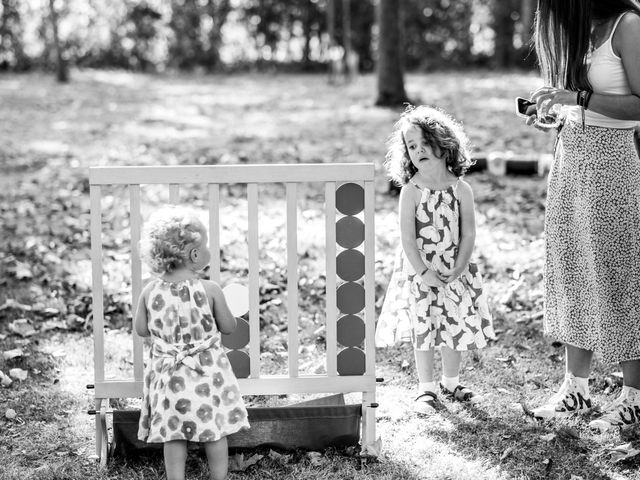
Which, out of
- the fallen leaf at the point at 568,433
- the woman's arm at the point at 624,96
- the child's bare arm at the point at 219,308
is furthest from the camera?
the fallen leaf at the point at 568,433

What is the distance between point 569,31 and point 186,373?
1.97 metres

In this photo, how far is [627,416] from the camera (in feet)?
11.7

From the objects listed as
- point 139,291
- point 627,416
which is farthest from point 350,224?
point 627,416

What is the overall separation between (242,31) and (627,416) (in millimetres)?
23767

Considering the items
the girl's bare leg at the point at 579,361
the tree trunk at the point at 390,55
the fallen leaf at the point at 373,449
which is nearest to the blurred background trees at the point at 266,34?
the tree trunk at the point at 390,55

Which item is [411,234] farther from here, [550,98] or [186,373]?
[186,373]

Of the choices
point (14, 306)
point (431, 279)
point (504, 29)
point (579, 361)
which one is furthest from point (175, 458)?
point (504, 29)

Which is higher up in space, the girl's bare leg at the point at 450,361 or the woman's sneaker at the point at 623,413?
the girl's bare leg at the point at 450,361

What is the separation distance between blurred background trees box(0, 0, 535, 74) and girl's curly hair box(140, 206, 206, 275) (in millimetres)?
21263

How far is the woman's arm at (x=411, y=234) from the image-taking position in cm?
375

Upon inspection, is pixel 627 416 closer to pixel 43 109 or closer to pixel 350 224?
pixel 350 224

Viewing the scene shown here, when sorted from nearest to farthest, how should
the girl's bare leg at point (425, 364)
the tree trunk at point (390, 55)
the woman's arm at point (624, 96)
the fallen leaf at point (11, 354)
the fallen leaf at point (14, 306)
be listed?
the woman's arm at point (624, 96) < the girl's bare leg at point (425, 364) < the fallen leaf at point (11, 354) < the fallen leaf at point (14, 306) < the tree trunk at point (390, 55)

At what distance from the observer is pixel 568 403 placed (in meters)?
3.74

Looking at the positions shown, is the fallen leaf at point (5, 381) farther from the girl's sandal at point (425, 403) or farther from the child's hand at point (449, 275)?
the child's hand at point (449, 275)
